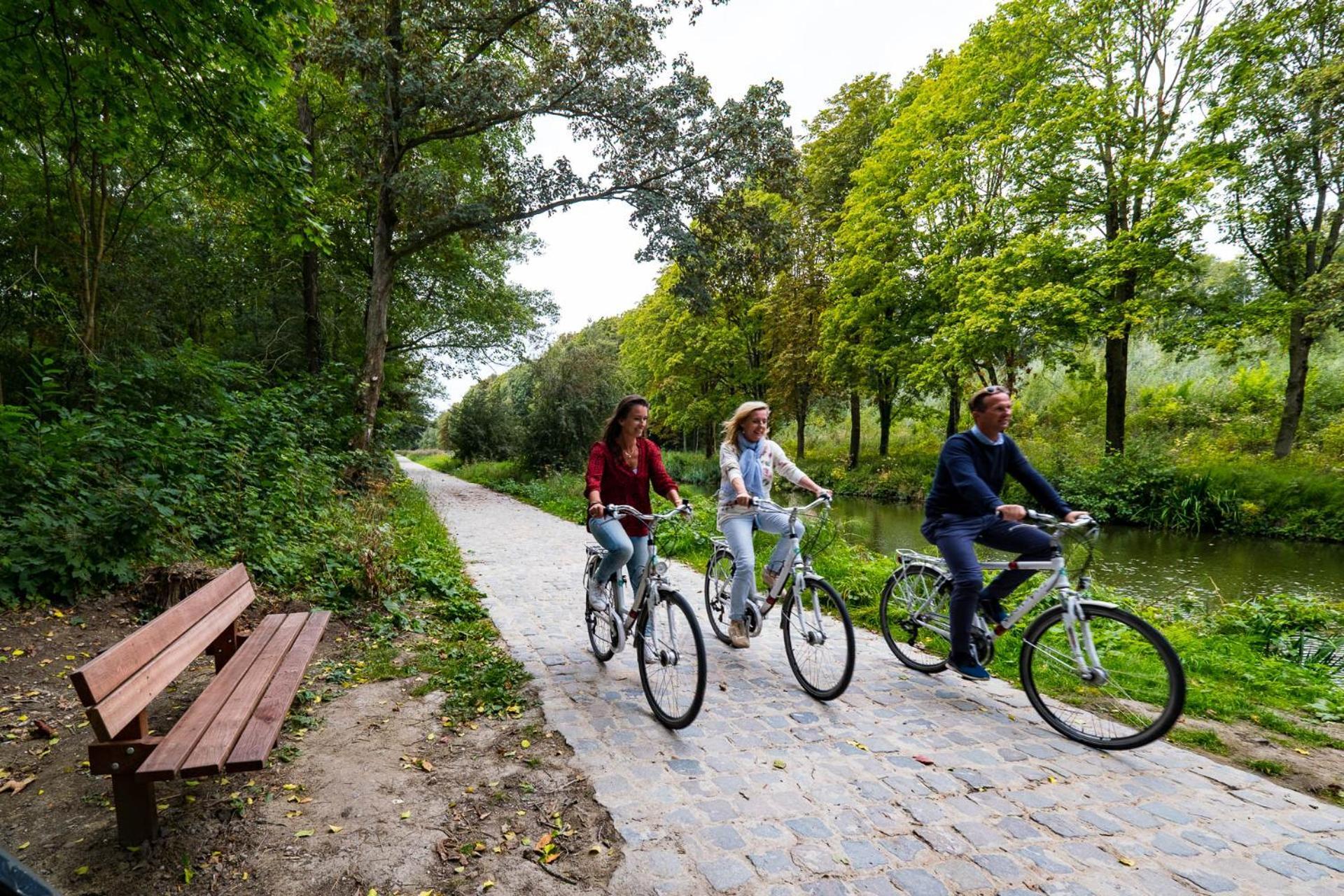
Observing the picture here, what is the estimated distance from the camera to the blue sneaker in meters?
4.14

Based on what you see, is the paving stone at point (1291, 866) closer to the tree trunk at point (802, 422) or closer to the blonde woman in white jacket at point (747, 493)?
the blonde woman in white jacket at point (747, 493)

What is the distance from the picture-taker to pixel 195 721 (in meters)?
2.64

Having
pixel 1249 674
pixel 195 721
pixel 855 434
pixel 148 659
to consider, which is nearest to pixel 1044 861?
pixel 1249 674

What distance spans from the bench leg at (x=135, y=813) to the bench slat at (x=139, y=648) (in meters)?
0.45

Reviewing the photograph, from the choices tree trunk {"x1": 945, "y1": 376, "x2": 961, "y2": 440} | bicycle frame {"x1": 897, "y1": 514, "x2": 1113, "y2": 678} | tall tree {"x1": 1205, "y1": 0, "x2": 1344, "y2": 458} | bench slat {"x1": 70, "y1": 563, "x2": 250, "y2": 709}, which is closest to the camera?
bench slat {"x1": 70, "y1": 563, "x2": 250, "y2": 709}

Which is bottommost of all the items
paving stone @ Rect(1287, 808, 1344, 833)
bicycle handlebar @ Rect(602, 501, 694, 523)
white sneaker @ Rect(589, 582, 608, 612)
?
paving stone @ Rect(1287, 808, 1344, 833)

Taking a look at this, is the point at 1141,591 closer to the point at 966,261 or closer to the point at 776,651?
the point at 776,651

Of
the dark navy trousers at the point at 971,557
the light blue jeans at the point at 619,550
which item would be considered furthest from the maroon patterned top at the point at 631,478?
the dark navy trousers at the point at 971,557

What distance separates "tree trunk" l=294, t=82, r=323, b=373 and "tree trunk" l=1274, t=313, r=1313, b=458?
897 inches

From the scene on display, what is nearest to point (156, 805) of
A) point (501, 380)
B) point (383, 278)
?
point (383, 278)

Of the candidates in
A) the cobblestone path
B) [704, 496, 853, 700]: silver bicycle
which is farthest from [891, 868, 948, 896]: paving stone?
[704, 496, 853, 700]: silver bicycle

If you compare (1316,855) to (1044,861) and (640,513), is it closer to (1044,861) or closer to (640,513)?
(1044,861)

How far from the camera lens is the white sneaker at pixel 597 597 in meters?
4.67

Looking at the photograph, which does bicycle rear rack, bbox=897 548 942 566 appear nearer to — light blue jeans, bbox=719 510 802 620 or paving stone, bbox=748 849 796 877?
light blue jeans, bbox=719 510 802 620
